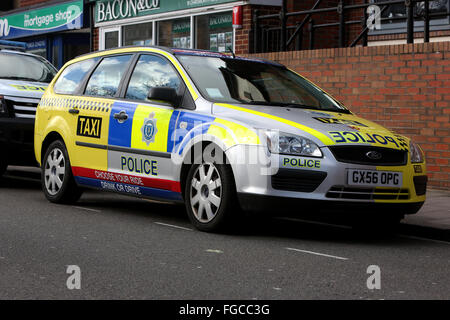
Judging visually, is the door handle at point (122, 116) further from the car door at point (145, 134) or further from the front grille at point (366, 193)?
the front grille at point (366, 193)

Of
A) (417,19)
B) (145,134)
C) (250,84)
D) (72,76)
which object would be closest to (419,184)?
(250,84)

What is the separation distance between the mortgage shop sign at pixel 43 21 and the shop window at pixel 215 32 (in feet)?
15.3

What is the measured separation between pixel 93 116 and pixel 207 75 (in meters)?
1.46

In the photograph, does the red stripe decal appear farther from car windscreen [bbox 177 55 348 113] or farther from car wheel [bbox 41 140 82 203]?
car windscreen [bbox 177 55 348 113]

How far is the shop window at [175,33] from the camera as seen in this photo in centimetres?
1756

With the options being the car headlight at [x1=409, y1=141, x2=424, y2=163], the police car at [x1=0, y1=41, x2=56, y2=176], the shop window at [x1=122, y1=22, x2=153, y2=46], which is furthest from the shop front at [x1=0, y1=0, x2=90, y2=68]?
the car headlight at [x1=409, y1=141, x2=424, y2=163]

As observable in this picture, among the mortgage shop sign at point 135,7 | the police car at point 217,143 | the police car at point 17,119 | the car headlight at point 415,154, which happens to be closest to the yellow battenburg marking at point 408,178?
the police car at point 217,143

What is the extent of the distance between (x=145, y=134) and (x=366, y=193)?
228 centimetres

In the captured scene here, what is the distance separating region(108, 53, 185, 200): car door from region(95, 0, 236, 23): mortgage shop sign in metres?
7.60

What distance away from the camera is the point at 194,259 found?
6.52 m

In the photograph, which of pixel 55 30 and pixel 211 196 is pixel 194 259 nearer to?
pixel 211 196

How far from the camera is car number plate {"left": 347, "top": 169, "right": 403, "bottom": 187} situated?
7383 millimetres

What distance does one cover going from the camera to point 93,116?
920cm
